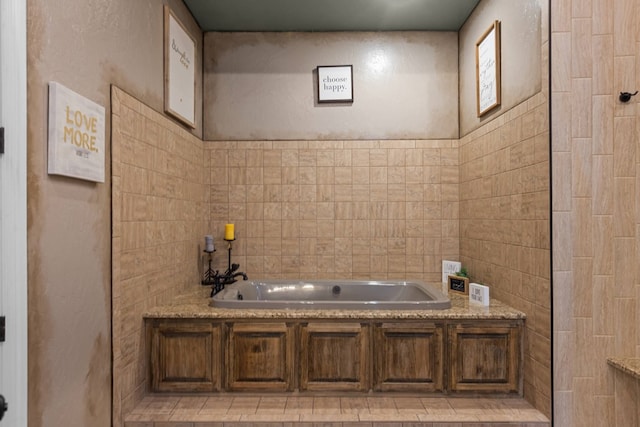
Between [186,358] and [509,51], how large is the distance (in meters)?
2.53

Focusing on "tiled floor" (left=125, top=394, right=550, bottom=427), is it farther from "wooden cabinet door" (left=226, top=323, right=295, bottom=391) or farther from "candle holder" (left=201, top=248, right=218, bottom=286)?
"candle holder" (left=201, top=248, right=218, bottom=286)

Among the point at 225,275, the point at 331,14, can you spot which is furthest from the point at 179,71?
the point at 225,275

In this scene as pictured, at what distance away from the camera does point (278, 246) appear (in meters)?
3.31

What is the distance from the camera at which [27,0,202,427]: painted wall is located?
1401mm

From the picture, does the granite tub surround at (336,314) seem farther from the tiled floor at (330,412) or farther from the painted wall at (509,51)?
the painted wall at (509,51)

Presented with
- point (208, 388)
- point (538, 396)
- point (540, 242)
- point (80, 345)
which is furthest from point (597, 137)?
point (80, 345)

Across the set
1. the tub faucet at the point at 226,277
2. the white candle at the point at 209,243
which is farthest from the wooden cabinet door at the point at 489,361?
the white candle at the point at 209,243

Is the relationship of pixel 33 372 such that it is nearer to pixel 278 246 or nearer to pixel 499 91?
pixel 278 246

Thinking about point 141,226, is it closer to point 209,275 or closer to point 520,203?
point 209,275

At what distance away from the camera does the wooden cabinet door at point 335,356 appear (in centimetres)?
222

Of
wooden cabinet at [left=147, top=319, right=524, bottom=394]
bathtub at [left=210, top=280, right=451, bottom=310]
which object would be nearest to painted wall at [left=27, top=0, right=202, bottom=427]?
wooden cabinet at [left=147, top=319, right=524, bottom=394]

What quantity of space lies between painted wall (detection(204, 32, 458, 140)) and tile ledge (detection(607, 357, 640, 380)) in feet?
Result: 6.25

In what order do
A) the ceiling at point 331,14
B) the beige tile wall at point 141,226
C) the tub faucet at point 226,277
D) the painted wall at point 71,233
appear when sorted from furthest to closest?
1. the ceiling at point 331,14
2. the tub faucet at point 226,277
3. the beige tile wall at point 141,226
4. the painted wall at point 71,233

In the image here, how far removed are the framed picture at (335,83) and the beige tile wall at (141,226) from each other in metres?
1.13
